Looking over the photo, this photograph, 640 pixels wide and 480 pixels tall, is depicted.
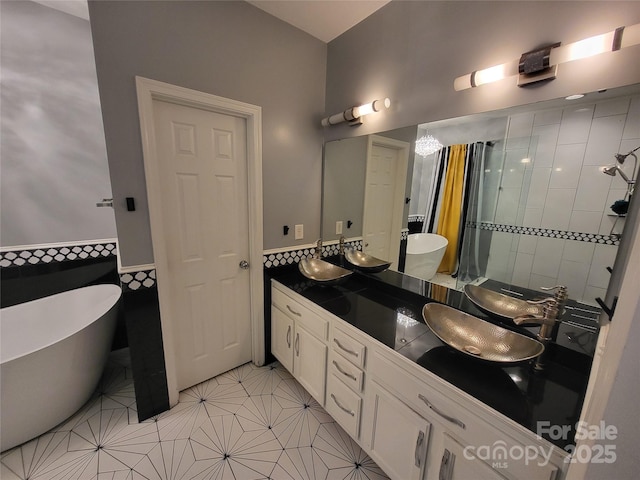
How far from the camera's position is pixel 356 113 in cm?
190

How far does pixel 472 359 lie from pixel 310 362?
106cm

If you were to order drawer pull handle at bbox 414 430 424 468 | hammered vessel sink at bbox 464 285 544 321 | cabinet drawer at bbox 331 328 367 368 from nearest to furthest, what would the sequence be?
drawer pull handle at bbox 414 430 424 468
hammered vessel sink at bbox 464 285 544 321
cabinet drawer at bbox 331 328 367 368

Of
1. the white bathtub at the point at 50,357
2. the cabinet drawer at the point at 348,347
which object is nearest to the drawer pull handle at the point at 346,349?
the cabinet drawer at the point at 348,347

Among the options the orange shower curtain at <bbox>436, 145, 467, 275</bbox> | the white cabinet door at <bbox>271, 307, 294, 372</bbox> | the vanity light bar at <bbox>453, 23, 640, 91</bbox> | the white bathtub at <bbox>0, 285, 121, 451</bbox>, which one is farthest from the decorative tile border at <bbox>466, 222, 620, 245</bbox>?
the white bathtub at <bbox>0, 285, 121, 451</bbox>

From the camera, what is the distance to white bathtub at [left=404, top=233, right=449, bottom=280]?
1.70m

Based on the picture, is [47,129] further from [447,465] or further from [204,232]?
[447,465]

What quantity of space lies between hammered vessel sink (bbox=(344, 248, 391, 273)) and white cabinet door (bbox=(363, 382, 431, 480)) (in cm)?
83

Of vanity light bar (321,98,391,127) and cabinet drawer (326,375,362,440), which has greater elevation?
vanity light bar (321,98,391,127)

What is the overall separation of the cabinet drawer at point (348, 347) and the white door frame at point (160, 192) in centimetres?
86

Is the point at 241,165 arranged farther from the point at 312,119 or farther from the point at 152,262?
the point at 152,262

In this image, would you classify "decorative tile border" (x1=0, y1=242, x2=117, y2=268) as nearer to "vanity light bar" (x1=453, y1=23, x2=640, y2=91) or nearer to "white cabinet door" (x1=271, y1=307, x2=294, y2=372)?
"white cabinet door" (x1=271, y1=307, x2=294, y2=372)

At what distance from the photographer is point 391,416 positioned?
4.20 feet

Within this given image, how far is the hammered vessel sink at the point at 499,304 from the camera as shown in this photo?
1.28 metres

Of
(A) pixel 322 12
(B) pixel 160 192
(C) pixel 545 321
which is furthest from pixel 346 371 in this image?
(A) pixel 322 12
